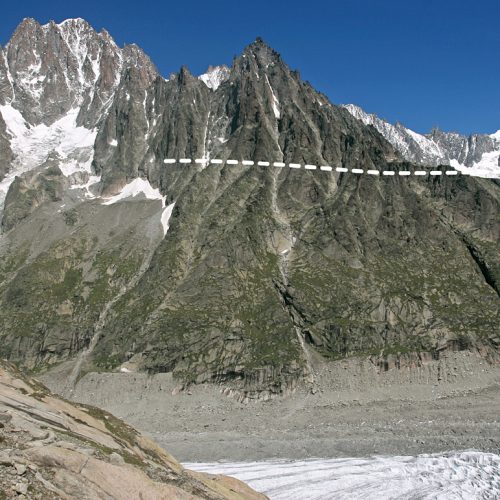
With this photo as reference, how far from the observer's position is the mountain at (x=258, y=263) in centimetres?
11112

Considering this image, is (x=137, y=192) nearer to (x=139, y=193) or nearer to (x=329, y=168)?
(x=139, y=193)

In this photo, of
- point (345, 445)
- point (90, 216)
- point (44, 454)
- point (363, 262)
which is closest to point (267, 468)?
point (345, 445)

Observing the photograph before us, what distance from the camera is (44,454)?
21.3 meters

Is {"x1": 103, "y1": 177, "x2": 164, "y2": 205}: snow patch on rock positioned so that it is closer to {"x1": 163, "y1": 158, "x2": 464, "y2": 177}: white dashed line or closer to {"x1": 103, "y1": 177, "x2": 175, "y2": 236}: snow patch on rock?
{"x1": 103, "y1": 177, "x2": 175, "y2": 236}: snow patch on rock

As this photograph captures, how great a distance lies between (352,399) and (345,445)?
23139 mm

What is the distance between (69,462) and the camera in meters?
21.5

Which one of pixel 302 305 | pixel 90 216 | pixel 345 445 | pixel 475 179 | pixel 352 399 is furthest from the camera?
pixel 90 216

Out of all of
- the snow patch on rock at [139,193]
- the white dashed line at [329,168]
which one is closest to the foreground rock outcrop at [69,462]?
the snow patch on rock at [139,193]

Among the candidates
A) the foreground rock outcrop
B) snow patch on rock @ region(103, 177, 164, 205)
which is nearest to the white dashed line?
snow patch on rock @ region(103, 177, 164, 205)

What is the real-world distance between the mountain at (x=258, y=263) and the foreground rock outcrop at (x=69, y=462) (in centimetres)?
7053

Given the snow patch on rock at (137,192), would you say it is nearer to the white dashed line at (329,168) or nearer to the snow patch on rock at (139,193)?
the snow patch on rock at (139,193)

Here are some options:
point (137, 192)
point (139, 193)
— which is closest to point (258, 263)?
point (139, 193)

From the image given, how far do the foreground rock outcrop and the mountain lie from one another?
231 feet

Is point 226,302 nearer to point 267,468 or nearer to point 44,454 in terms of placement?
point 267,468
